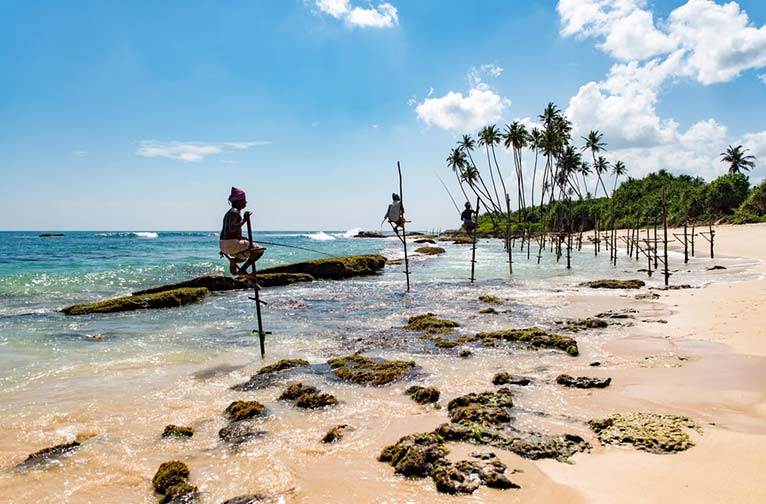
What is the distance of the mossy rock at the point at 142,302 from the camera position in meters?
15.7

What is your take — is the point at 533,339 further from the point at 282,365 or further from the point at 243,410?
the point at 243,410

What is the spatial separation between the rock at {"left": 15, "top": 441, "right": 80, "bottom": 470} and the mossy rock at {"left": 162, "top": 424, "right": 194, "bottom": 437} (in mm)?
1010

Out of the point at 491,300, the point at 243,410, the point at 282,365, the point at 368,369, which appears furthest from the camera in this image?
the point at 491,300

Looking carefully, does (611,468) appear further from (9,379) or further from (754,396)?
(9,379)

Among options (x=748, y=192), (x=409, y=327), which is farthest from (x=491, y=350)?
(x=748, y=192)

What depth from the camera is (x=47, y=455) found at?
17.7 feet

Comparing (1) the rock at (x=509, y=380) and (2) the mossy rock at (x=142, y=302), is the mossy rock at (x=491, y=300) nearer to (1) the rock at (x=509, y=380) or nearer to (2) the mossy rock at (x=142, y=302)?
(1) the rock at (x=509, y=380)

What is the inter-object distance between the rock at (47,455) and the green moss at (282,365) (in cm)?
342

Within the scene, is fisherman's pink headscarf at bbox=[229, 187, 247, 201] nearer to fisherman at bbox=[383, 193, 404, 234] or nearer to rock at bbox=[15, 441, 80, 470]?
rock at bbox=[15, 441, 80, 470]

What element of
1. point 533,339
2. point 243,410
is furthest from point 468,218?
point 243,410

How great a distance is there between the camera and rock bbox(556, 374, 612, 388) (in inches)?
271

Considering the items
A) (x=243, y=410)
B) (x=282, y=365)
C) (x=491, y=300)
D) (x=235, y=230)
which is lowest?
(x=491, y=300)

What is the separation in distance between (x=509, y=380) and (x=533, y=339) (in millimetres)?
2888

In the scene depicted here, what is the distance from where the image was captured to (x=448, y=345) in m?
10.3
